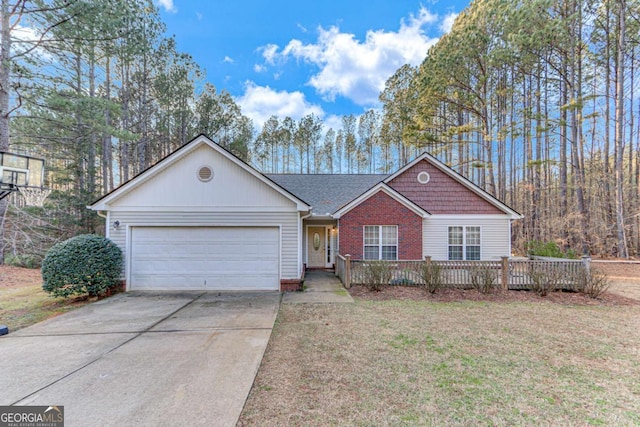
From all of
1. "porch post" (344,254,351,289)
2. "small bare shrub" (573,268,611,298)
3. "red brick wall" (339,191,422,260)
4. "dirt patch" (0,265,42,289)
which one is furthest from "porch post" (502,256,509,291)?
"dirt patch" (0,265,42,289)

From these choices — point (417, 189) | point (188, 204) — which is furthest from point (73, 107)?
point (417, 189)

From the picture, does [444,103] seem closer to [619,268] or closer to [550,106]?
[550,106]

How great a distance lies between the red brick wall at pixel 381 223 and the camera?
1149 cm

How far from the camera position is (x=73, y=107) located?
10.8 m

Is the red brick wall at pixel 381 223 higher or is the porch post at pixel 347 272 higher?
the red brick wall at pixel 381 223

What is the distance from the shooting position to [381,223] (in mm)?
11516

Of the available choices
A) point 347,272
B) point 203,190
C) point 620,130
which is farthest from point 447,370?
point 620,130

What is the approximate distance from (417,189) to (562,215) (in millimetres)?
11181

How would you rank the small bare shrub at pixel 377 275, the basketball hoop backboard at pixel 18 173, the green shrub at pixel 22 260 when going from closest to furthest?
the basketball hoop backboard at pixel 18 173, the small bare shrub at pixel 377 275, the green shrub at pixel 22 260

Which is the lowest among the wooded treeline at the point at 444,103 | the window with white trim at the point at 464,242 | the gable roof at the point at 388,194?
the window with white trim at the point at 464,242

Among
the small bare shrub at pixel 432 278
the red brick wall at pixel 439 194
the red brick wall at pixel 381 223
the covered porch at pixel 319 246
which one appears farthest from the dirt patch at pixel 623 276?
the covered porch at pixel 319 246

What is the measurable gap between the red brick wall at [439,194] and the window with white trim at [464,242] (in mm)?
863

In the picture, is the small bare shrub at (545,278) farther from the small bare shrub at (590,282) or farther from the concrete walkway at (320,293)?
the concrete walkway at (320,293)

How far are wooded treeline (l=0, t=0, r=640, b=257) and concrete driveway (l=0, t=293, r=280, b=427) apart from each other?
31.3 feet
